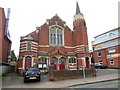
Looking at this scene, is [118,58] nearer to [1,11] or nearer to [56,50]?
[56,50]

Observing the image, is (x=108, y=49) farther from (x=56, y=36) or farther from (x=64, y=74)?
(x=64, y=74)

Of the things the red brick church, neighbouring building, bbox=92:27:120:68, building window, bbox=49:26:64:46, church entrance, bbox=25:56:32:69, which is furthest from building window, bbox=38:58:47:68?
neighbouring building, bbox=92:27:120:68

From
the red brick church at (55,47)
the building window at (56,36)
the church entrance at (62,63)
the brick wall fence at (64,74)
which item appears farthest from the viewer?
the building window at (56,36)

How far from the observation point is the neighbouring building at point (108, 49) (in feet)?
111

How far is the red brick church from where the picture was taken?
25.7 m

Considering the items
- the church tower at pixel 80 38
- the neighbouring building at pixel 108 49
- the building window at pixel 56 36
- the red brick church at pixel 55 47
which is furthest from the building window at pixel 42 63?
the neighbouring building at pixel 108 49

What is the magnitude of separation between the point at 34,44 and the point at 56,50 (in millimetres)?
4501

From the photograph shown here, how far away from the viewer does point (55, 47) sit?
29.0 meters

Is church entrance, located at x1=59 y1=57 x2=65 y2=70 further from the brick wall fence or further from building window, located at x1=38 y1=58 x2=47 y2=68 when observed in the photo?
the brick wall fence

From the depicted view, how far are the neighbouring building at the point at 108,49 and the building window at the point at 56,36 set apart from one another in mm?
13775

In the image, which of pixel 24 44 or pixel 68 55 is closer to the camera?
pixel 24 44

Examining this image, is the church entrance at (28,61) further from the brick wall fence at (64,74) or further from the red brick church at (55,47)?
the brick wall fence at (64,74)

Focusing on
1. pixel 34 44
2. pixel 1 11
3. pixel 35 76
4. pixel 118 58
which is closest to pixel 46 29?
pixel 34 44

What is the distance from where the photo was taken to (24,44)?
25.7 metres
